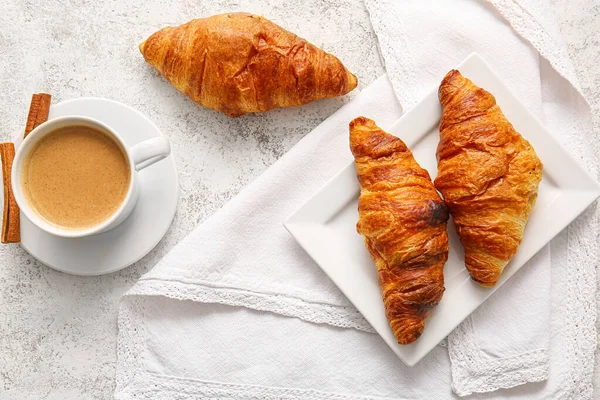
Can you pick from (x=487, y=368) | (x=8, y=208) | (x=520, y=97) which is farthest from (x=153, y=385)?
(x=520, y=97)

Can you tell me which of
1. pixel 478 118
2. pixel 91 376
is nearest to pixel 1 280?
pixel 91 376

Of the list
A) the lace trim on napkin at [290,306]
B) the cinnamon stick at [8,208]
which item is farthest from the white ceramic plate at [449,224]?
the cinnamon stick at [8,208]

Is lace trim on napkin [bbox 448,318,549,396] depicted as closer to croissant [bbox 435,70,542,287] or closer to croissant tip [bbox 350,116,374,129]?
croissant [bbox 435,70,542,287]

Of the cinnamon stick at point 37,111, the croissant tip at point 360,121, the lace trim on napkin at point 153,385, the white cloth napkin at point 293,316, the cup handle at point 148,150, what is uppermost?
the croissant tip at point 360,121

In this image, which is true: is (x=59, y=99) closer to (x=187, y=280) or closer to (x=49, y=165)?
(x=49, y=165)

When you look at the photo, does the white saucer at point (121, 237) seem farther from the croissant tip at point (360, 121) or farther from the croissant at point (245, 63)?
the croissant tip at point (360, 121)

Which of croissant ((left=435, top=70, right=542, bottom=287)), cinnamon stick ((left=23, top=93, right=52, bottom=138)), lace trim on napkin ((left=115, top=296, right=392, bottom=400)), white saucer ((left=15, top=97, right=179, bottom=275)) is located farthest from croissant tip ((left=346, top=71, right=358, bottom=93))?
cinnamon stick ((left=23, top=93, right=52, bottom=138))

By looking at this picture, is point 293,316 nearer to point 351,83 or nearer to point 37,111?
point 351,83
